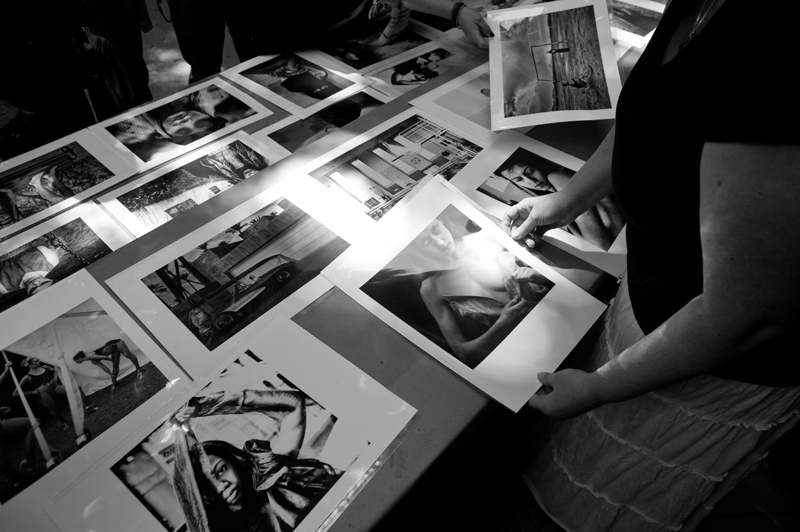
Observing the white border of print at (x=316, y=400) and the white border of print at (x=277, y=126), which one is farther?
the white border of print at (x=277, y=126)

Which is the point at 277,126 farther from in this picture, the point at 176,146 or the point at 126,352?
the point at 126,352

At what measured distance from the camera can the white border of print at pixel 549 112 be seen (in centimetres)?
91

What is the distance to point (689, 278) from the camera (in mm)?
513

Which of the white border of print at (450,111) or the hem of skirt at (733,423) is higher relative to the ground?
the white border of print at (450,111)

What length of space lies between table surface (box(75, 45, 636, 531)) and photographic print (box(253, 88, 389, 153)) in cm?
14

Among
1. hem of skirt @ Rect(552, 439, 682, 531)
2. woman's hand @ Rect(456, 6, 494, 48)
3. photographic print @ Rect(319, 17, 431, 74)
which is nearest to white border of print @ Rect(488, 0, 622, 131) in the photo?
woman's hand @ Rect(456, 6, 494, 48)

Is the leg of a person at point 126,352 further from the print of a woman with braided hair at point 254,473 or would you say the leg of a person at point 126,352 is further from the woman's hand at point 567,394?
the woman's hand at point 567,394

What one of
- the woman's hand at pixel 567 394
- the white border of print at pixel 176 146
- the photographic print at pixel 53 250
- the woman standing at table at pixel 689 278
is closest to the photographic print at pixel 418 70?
the white border of print at pixel 176 146

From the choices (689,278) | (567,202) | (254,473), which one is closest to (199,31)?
(567,202)

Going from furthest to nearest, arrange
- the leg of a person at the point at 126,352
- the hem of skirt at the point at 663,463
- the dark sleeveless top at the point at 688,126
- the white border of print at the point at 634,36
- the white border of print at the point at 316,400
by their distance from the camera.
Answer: the white border of print at the point at 634,36 < the hem of skirt at the point at 663,463 < the leg of a person at the point at 126,352 < the white border of print at the point at 316,400 < the dark sleeveless top at the point at 688,126

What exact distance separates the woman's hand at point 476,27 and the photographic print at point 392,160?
29 centimetres

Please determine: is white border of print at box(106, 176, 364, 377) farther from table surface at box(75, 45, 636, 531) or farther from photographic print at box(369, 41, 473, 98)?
photographic print at box(369, 41, 473, 98)

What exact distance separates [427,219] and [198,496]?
19.2 inches

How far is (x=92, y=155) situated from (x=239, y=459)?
70 centimetres
